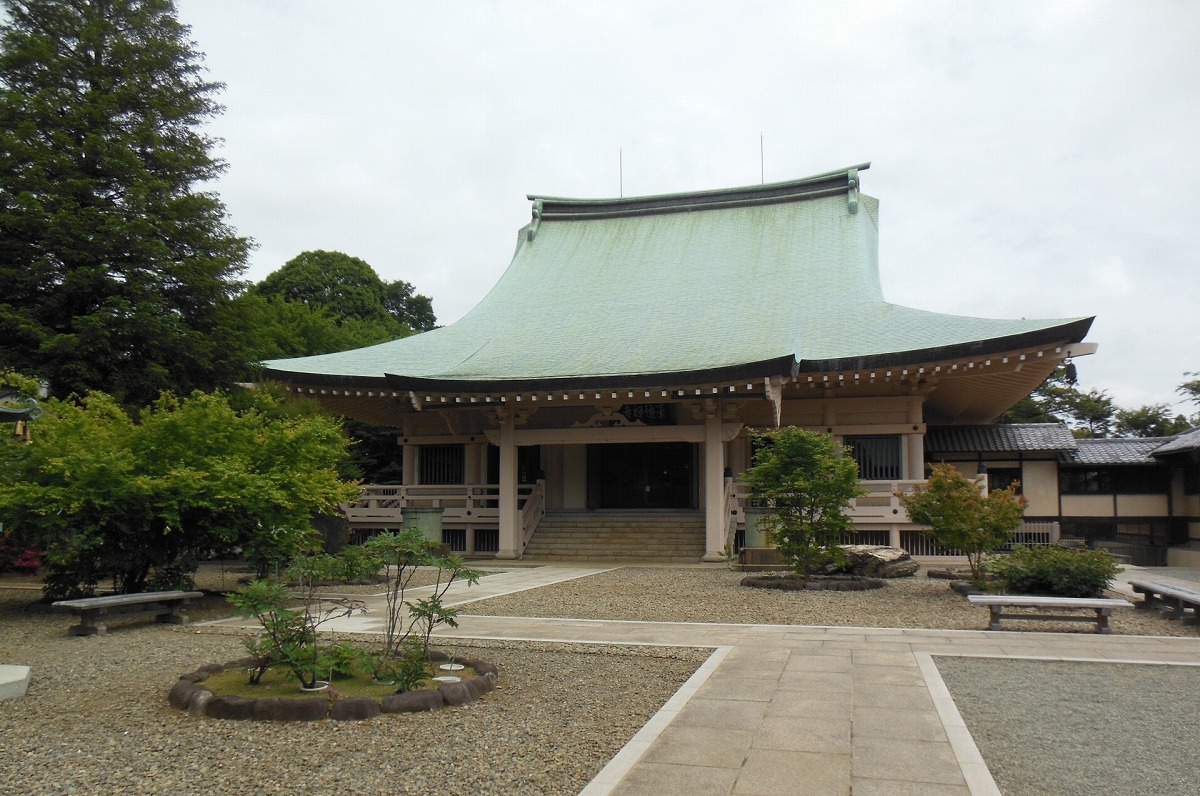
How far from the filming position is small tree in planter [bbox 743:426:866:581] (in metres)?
12.3

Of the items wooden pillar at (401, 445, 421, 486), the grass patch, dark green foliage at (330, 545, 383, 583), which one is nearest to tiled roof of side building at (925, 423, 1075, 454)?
wooden pillar at (401, 445, 421, 486)

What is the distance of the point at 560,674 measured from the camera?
22.3 feet

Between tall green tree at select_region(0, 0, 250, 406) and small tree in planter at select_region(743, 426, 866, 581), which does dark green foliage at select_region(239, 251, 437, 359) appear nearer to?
tall green tree at select_region(0, 0, 250, 406)

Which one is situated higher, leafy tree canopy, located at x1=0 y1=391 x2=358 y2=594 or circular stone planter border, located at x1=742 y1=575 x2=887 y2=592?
leafy tree canopy, located at x1=0 y1=391 x2=358 y2=594

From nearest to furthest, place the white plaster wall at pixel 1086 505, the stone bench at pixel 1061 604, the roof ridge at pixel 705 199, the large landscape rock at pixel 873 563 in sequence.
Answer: the stone bench at pixel 1061 604 → the large landscape rock at pixel 873 563 → the white plaster wall at pixel 1086 505 → the roof ridge at pixel 705 199

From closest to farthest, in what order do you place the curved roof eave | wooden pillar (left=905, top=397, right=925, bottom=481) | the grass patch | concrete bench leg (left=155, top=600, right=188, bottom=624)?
the grass patch < concrete bench leg (left=155, top=600, right=188, bottom=624) < the curved roof eave < wooden pillar (left=905, top=397, right=925, bottom=481)

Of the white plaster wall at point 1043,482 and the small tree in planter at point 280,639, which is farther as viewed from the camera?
the white plaster wall at point 1043,482

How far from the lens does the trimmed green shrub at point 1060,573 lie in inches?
398

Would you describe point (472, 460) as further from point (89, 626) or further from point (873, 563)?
point (89, 626)

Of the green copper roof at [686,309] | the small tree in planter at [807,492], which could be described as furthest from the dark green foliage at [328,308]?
the small tree in planter at [807,492]

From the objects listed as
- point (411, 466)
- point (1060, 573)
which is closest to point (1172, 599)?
point (1060, 573)

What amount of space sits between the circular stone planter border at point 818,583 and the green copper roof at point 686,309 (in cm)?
Result: 386

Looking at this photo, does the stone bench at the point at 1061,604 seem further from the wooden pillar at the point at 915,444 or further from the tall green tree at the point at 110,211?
the tall green tree at the point at 110,211

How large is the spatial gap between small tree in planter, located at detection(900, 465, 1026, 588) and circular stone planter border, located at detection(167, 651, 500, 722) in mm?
8026
